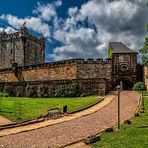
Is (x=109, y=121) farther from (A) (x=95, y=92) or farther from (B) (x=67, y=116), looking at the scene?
(A) (x=95, y=92)

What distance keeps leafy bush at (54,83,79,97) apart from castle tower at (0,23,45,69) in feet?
78.2

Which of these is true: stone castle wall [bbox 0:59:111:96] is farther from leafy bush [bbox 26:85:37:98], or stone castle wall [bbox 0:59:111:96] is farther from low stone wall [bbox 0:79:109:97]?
low stone wall [bbox 0:79:109:97]

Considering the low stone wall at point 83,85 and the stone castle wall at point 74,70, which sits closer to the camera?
the low stone wall at point 83,85

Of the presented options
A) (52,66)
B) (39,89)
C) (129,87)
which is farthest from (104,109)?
(129,87)

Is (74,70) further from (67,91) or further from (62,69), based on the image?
(67,91)

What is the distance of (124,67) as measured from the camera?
163 ft

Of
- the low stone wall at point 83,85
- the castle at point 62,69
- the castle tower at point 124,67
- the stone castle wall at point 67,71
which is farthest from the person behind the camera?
the castle tower at point 124,67

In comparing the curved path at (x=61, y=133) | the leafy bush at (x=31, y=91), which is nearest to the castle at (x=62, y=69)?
the leafy bush at (x=31, y=91)

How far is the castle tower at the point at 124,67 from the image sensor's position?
49.3m

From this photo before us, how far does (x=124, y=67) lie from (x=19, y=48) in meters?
22.2

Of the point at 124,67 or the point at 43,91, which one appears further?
the point at 124,67

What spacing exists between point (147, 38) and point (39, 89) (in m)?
22.5

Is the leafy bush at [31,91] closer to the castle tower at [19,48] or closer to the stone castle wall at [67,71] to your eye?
the stone castle wall at [67,71]

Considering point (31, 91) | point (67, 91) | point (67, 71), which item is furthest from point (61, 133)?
point (67, 71)
